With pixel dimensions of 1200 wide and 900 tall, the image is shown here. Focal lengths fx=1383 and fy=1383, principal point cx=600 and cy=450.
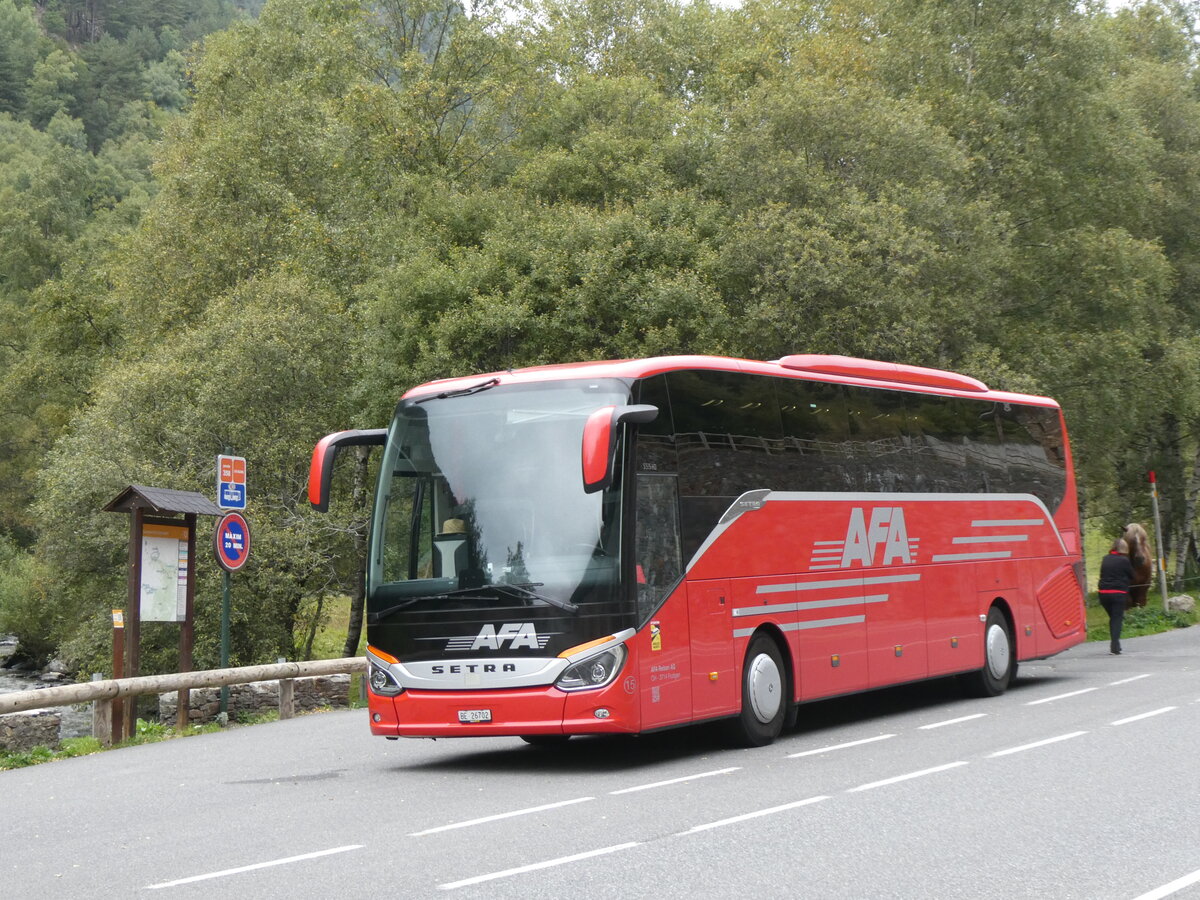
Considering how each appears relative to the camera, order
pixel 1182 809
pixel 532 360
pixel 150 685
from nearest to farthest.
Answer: pixel 1182 809
pixel 150 685
pixel 532 360

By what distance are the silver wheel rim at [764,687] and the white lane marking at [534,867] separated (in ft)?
16.6

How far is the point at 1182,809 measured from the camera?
8.86m

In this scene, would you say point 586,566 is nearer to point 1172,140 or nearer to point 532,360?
point 532,360

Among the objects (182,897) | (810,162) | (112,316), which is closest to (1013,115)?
(810,162)

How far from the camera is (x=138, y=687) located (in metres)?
15.6

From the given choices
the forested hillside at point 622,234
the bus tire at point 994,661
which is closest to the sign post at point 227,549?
the bus tire at point 994,661

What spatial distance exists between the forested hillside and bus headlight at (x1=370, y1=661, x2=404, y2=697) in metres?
16.7

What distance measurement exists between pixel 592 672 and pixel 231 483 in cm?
894

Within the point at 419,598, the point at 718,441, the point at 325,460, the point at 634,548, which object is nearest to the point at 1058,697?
the point at 718,441

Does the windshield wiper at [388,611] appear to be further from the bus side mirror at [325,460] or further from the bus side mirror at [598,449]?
the bus side mirror at [598,449]

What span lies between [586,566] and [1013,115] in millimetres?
24826

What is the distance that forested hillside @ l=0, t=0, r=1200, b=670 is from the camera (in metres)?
29.0

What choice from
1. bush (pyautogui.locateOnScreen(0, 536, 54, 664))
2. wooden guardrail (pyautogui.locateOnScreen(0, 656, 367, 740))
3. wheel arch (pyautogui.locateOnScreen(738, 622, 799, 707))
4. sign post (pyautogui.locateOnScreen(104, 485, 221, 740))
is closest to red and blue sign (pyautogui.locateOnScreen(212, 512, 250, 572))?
sign post (pyautogui.locateOnScreen(104, 485, 221, 740))

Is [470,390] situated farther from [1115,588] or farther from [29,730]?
[1115,588]
